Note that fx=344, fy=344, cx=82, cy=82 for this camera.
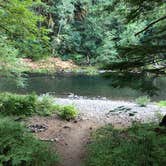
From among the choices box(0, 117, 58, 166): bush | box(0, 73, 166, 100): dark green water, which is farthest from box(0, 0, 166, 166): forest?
box(0, 73, 166, 100): dark green water

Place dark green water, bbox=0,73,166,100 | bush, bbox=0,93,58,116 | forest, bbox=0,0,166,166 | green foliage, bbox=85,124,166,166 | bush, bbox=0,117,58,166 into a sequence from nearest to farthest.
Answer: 1. green foliage, bbox=85,124,166,166
2. bush, bbox=0,117,58,166
3. forest, bbox=0,0,166,166
4. bush, bbox=0,93,58,116
5. dark green water, bbox=0,73,166,100

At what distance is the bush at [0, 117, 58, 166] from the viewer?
216 inches

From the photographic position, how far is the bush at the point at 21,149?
18.0 feet

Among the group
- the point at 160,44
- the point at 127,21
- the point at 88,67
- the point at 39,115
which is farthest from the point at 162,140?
the point at 88,67

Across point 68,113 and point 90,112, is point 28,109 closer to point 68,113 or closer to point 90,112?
point 68,113

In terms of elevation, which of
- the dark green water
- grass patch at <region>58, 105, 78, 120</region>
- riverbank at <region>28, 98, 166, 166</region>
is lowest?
riverbank at <region>28, 98, 166, 166</region>

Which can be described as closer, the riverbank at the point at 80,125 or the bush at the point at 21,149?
the bush at the point at 21,149

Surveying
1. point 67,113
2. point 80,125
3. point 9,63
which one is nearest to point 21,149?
point 80,125

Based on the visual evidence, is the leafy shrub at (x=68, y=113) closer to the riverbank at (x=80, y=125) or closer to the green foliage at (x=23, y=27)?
the riverbank at (x=80, y=125)

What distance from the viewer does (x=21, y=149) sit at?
567cm

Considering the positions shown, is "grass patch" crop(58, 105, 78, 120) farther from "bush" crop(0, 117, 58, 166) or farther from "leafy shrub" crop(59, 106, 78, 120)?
"bush" crop(0, 117, 58, 166)

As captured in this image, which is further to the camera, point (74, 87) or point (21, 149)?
point (74, 87)

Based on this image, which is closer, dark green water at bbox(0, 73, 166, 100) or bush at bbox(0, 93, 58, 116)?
bush at bbox(0, 93, 58, 116)

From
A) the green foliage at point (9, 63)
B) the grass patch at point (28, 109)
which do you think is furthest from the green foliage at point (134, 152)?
the green foliage at point (9, 63)
